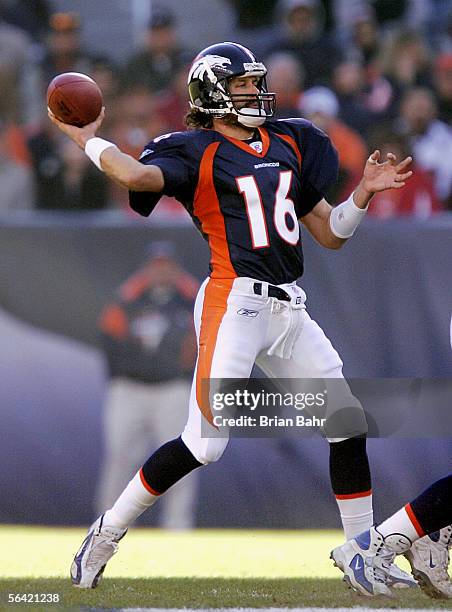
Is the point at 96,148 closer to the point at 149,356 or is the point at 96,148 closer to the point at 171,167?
the point at 171,167

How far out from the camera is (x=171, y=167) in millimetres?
4098

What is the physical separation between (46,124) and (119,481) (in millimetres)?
3152

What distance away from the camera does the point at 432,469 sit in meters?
6.32

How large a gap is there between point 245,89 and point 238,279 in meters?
0.73

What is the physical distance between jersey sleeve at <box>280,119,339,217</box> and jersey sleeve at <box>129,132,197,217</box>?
46 centimetres

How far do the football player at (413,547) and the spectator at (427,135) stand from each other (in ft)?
13.6

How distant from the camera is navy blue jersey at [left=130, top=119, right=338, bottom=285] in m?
4.19

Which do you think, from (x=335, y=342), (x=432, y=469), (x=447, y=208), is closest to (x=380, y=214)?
(x=447, y=208)

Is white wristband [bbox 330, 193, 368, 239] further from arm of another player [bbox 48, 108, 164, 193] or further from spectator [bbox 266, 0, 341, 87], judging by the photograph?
spectator [bbox 266, 0, 341, 87]

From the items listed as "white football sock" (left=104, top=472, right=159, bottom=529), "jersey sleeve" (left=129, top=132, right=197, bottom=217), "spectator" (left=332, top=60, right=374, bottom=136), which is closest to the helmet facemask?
"jersey sleeve" (left=129, top=132, right=197, bottom=217)

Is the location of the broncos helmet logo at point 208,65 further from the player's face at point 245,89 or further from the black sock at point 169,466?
the black sock at point 169,466

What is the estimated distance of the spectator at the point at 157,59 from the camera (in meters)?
8.68

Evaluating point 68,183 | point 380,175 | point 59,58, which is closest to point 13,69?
point 59,58

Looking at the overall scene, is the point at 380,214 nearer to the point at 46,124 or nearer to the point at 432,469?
the point at 432,469
